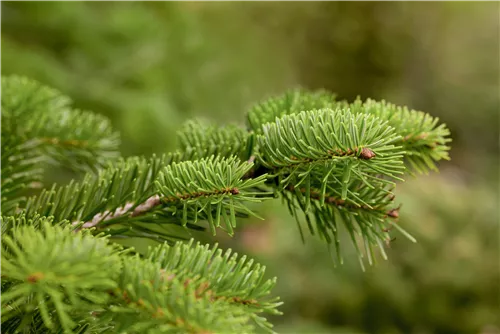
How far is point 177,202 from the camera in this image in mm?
370

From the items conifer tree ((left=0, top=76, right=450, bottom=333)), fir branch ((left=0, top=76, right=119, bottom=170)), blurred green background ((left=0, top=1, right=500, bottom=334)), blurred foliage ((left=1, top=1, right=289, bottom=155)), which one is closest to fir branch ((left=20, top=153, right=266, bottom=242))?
conifer tree ((left=0, top=76, right=450, bottom=333))

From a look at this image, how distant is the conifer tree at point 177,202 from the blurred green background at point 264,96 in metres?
0.41

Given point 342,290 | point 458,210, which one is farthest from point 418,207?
point 342,290

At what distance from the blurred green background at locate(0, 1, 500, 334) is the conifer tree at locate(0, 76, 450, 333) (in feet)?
1.34

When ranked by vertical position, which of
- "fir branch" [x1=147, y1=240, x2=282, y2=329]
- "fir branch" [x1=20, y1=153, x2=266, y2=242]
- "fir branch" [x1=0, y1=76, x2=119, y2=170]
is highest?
"fir branch" [x1=0, y1=76, x2=119, y2=170]

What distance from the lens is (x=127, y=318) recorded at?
26cm

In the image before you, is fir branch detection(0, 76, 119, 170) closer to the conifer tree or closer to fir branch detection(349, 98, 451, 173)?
the conifer tree

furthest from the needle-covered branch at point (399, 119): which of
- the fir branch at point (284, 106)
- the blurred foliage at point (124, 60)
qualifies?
the blurred foliage at point (124, 60)

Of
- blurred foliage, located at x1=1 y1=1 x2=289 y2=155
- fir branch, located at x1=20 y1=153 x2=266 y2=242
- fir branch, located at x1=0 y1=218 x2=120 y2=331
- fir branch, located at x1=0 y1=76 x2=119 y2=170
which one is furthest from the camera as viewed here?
blurred foliage, located at x1=1 y1=1 x2=289 y2=155

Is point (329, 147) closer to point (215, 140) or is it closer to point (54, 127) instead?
point (215, 140)

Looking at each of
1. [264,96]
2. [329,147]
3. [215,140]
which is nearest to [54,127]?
[215,140]

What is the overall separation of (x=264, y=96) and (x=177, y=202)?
2.19m

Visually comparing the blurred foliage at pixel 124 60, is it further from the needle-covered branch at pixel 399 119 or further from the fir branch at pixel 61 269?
the fir branch at pixel 61 269

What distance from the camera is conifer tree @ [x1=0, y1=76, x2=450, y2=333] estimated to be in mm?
249
